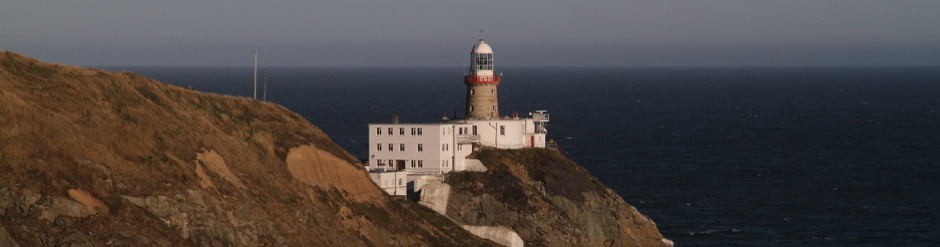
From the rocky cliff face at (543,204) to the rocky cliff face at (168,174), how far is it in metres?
6.02

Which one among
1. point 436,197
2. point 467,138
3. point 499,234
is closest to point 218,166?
point 499,234

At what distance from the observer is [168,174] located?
190 feet

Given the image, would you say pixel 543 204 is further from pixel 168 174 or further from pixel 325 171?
pixel 168 174

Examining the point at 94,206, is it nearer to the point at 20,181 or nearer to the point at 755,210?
the point at 20,181

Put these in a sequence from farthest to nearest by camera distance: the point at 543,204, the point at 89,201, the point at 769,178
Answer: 1. the point at 769,178
2. the point at 543,204
3. the point at 89,201

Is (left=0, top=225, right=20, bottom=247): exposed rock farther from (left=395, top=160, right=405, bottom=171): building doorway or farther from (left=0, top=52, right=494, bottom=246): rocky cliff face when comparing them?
(left=395, top=160, right=405, bottom=171): building doorway

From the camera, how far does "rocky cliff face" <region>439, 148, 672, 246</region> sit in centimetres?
8525

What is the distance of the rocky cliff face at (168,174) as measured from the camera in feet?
167

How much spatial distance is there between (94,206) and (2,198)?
3.60m

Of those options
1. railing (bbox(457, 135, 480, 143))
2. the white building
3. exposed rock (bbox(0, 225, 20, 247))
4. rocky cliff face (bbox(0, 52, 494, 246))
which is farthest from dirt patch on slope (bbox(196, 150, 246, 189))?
railing (bbox(457, 135, 480, 143))

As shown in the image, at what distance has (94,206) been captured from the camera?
5150cm

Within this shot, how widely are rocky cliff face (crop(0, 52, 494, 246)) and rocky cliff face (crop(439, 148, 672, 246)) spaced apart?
19.7 feet

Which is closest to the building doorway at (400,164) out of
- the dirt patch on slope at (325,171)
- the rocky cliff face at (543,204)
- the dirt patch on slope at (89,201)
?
the rocky cliff face at (543,204)

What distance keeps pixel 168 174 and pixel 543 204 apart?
34.8 meters
